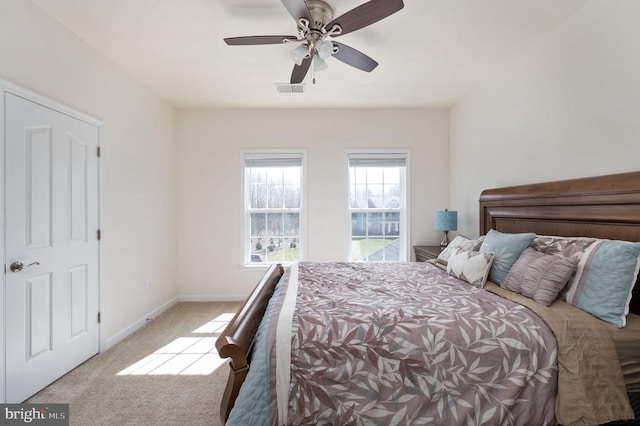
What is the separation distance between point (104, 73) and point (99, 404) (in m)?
2.81

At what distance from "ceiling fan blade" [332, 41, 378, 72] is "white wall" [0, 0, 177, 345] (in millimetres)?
2157

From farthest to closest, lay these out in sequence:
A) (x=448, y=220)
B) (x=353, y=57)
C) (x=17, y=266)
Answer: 1. (x=448, y=220)
2. (x=353, y=57)
3. (x=17, y=266)

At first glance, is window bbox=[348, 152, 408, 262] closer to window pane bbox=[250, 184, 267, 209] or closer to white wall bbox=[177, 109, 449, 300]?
white wall bbox=[177, 109, 449, 300]

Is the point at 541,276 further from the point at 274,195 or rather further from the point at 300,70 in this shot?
the point at 274,195

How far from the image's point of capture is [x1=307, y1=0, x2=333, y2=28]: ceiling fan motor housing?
199cm

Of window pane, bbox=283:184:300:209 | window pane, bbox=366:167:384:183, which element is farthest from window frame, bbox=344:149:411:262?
window pane, bbox=283:184:300:209

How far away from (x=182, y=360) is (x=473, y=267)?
100.0 inches

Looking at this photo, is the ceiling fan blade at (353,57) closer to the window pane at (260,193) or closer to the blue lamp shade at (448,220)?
the blue lamp shade at (448,220)

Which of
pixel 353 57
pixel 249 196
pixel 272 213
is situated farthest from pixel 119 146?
pixel 353 57

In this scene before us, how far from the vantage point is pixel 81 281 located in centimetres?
247

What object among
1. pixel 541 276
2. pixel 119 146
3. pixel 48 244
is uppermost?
pixel 119 146

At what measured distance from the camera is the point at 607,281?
1.53m

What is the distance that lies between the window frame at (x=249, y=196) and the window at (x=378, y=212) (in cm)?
69

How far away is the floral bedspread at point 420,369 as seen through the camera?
1276mm
